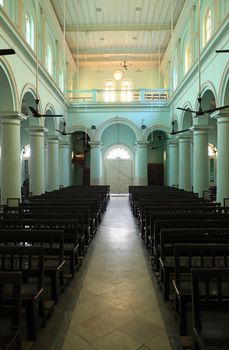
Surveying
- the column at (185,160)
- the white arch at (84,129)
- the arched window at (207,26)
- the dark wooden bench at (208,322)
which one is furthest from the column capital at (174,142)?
the dark wooden bench at (208,322)

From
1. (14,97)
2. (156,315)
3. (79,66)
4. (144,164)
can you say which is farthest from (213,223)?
(79,66)

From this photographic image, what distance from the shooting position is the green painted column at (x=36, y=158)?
15.4 metres

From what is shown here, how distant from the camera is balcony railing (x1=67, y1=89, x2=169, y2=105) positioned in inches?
909

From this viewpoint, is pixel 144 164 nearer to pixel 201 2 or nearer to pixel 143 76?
pixel 143 76

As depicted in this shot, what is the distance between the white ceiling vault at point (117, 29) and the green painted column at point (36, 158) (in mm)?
7576

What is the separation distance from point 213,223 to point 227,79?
6854 mm

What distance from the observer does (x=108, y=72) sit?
27.3 m

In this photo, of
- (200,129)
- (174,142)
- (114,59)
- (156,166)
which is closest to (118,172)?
(156,166)

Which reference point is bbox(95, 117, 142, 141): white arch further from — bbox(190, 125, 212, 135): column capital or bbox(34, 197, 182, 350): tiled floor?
bbox(34, 197, 182, 350): tiled floor

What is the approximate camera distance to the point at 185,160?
18.9 m

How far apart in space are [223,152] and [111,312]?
348 inches

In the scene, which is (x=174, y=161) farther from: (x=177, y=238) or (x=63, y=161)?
(x=177, y=238)

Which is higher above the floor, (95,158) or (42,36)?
(42,36)

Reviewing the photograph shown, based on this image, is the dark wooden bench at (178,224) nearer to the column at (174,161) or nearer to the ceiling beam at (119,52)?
the column at (174,161)
